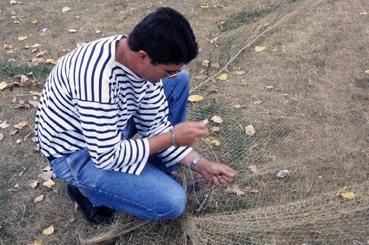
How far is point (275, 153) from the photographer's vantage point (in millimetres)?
2799

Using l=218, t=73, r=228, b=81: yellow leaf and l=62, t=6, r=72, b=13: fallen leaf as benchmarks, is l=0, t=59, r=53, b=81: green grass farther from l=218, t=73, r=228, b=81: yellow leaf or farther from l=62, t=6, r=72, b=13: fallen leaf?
l=218, t=73, r=228, b=81: yellow leaf

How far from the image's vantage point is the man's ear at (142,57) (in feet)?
5.90

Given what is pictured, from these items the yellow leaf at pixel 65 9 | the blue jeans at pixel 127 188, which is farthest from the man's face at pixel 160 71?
the yellow leaf at pixel 65 9

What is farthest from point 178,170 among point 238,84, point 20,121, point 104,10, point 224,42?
point 104,10

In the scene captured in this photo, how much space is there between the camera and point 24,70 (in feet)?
12.5

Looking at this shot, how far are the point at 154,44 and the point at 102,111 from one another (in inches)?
14.2

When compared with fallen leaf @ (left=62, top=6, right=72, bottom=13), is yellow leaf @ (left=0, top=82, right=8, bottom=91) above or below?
above

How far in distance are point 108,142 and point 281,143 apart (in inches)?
49.7

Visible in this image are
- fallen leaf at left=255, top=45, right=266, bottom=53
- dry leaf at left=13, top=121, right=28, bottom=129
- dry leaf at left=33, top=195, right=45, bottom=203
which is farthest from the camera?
fallen leaf at left=255, top=45, right=266, bottom=53

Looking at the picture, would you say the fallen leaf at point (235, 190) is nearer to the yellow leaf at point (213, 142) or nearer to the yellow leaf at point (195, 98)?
the yellow leaf at point (213, 142)

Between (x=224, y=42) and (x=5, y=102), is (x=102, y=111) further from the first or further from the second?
(x=224, y=42)

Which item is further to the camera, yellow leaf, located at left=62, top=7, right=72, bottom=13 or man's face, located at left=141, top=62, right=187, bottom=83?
yellow leaf, located at left=62, top=7, right=72, bottom=13

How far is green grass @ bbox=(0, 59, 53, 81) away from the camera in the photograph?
378 cm

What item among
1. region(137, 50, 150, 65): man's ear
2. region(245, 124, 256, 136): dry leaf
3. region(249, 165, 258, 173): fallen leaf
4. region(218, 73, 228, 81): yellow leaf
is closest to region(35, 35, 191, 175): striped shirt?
region(137, 50, 150, 65): man's ear
